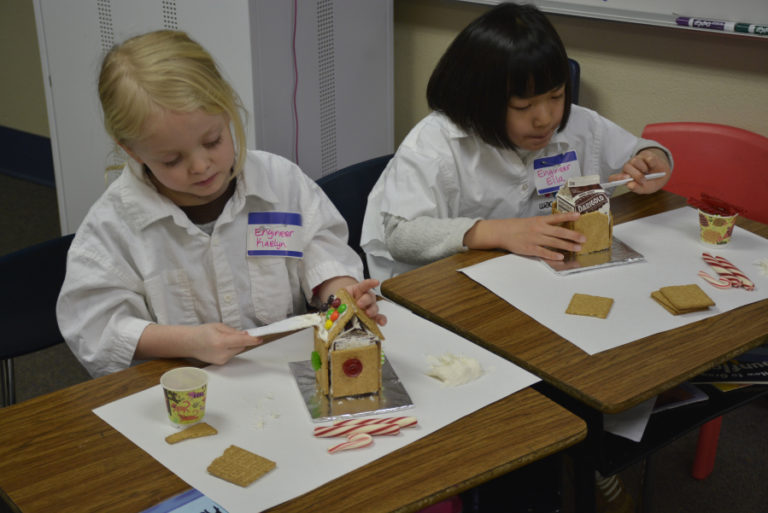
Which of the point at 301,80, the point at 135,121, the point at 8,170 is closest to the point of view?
the point at 135,121

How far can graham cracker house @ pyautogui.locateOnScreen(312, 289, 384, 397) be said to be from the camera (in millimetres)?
1203

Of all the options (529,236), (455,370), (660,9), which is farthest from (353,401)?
(660,9)

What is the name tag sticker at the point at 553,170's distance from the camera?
193 centimetres

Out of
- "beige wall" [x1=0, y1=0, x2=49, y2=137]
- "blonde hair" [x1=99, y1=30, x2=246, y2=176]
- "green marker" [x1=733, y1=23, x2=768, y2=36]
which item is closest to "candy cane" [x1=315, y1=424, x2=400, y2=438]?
"blonde hair" [x1=99, y1=30, x2=246, y2=176]

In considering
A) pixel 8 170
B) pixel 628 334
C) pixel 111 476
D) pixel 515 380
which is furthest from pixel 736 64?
pixel 8 170

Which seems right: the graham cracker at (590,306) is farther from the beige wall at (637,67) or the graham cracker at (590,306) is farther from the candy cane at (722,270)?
the beige wall at (637,67)

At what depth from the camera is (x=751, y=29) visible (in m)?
2.38

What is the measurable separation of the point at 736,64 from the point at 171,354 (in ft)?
6.48

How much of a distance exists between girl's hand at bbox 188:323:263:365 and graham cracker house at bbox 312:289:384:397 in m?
0.14

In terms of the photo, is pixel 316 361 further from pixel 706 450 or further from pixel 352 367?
pixel 706 450

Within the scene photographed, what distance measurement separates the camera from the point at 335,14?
2.84 metres

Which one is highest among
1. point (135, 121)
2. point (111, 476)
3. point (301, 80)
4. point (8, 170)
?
point (135, 121)

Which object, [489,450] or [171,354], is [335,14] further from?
[489,450]

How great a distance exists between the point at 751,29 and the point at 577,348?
4.89 ft
